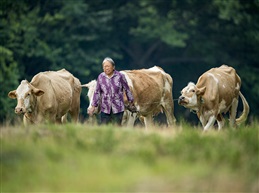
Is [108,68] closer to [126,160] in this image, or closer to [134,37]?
[126,160]

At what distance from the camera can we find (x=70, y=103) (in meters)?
21.5

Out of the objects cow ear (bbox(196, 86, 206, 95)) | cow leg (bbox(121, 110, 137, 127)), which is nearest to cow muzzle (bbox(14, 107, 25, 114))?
cow leg (bbox(121, 110, 137, 127))

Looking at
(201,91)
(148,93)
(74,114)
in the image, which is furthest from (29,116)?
(201,91)

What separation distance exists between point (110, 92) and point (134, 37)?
2920 cm

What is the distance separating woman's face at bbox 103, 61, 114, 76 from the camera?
18.6 m

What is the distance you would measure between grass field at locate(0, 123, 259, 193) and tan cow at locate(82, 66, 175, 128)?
18.7ft

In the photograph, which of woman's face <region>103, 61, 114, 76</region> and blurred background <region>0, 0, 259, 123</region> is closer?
woman's face <region>103, 61, 114, 76</region>

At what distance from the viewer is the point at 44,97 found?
66.3 feet

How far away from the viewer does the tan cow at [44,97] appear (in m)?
19.5

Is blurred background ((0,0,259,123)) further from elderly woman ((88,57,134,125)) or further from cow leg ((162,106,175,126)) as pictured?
elderly woman ((88,57,134,125))

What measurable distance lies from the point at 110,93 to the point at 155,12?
2766 centimetres

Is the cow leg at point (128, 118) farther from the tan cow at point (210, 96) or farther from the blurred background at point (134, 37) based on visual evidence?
the blurred background at point (134, 37)

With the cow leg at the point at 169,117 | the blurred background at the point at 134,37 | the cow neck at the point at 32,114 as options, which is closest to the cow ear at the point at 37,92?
the cow neck at the point at 32,114

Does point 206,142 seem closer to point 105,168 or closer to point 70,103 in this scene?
point 105,168
